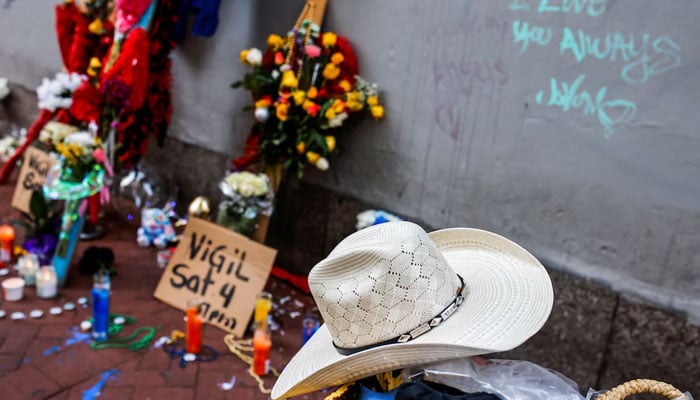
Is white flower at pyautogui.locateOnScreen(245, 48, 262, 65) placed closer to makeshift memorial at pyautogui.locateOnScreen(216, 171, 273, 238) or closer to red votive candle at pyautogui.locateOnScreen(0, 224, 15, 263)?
makeshift memorial at pyautogui.locateOnScreen(216, 171, 273, 238)

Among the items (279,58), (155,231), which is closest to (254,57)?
(279,58)

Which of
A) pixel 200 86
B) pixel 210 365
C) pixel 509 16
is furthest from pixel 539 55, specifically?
pixel 200 86

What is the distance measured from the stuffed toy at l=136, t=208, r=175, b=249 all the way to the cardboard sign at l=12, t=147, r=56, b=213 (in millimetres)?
1002

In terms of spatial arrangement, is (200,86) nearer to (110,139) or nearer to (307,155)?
(110,139)

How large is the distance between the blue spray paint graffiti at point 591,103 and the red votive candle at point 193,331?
2.17 metres

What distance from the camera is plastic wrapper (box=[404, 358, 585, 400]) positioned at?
4.57ft

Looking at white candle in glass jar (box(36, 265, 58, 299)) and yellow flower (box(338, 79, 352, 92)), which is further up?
yellow flower (box(338, 79, 352, 92))

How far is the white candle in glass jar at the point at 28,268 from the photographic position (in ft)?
12.7

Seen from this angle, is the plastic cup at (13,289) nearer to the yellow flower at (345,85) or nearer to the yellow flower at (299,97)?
the yellow flower at (299,97)

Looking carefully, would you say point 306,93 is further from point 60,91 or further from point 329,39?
point 60,91

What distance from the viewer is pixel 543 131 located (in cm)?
297

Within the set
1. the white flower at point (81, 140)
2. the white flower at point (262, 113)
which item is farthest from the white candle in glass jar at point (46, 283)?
the white flower at point (262, 113)

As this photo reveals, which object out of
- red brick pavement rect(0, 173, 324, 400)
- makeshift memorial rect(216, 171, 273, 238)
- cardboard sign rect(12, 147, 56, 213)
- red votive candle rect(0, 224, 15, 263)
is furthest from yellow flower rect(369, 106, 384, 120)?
cardboard sign rect(12, 147, 56, 213)

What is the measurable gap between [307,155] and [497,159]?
47.0 inches
